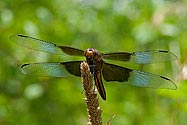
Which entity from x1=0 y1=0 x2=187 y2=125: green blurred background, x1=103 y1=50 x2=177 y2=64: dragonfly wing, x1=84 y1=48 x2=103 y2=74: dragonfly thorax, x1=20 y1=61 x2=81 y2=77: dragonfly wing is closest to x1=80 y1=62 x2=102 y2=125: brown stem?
x1=84 y1=48 x2=103 y2=74: dragonfly thorax

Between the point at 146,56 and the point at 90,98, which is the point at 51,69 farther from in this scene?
the point at 90,98

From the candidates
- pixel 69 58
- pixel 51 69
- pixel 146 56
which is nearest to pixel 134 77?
pixel 146 56

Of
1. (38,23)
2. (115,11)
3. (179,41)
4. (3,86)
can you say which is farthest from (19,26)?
(179,41)

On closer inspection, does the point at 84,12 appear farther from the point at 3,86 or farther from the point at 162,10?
the point at 3,86

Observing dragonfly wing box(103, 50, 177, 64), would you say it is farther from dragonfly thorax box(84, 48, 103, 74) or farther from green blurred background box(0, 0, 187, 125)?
green blurred background box(0, 0, 187, 125)

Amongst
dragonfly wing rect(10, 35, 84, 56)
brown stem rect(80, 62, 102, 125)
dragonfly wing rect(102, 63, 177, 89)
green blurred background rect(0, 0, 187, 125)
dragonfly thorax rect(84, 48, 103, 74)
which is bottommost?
brown stem rect(80, 62, 102, 125)

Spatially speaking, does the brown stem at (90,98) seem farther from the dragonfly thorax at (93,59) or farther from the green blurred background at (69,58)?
the green blurred background at (69,58)
